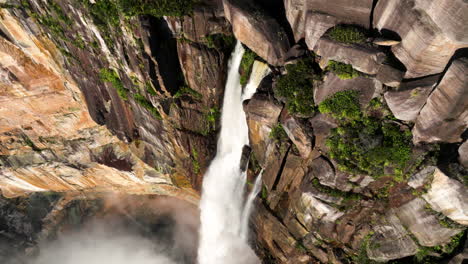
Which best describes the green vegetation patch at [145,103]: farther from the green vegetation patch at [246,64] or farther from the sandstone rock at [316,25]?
the sandstone rock at [316,25]

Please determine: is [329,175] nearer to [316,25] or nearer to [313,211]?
[313,211]

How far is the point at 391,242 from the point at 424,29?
849 centimetres

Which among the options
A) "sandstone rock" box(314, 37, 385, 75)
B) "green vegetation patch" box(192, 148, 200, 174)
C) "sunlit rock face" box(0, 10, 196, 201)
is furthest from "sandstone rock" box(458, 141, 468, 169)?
"sunlit rock face" box(0, 10, 196, 201)

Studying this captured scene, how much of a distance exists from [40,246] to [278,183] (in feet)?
82.1

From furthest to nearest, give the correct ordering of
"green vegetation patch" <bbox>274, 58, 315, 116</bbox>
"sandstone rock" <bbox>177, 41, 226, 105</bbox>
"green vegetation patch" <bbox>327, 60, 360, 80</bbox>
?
"sandstone rock" <bbox>177, 41, 226, 105</bbox> → "green vegetation patch" <bbox>274, 58, 315, 116</bbox> → "green vegetation patch" <bbox>327, 60, 360, 80</bbox>

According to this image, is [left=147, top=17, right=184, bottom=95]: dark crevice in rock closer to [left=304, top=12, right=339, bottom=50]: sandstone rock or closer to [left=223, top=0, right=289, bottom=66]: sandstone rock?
[left=223, top=0, right=289, bottom=66]: sandstone rock

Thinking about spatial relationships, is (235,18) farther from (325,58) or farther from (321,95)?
(321,95)

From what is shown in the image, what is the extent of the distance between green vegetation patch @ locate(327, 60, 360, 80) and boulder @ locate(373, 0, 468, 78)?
1.47m

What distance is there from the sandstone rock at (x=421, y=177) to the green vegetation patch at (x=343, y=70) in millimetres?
4256

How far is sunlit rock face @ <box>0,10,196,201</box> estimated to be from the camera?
15891 millimetres

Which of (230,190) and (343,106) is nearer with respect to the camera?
(343,106)

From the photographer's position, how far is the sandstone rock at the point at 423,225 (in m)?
9.82

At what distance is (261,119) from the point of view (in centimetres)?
1270

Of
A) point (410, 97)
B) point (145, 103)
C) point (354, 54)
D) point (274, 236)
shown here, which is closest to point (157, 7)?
point (145, 103)
